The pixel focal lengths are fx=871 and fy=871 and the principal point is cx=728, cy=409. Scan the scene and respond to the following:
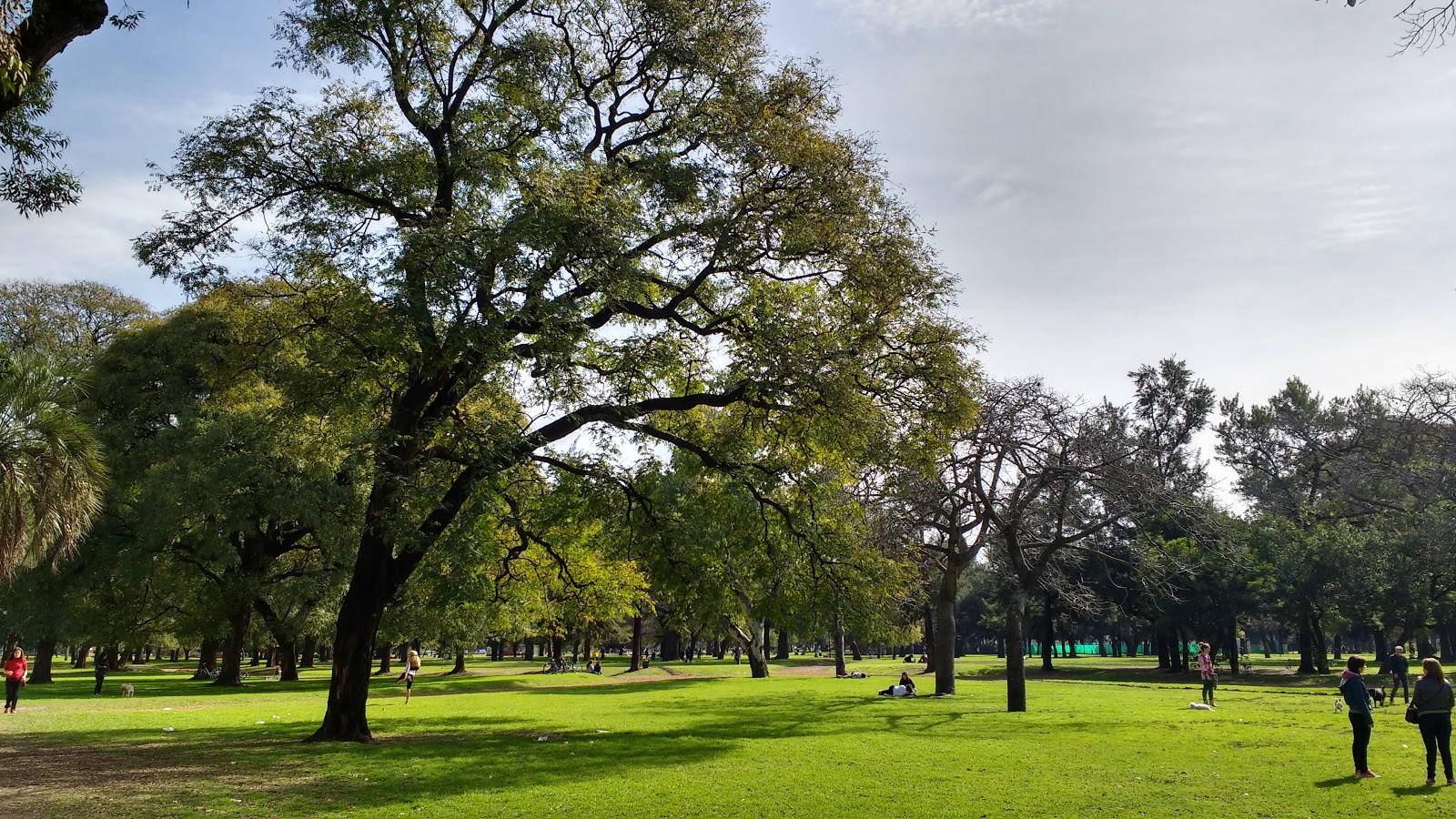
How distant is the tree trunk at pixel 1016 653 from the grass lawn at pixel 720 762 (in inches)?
33.0

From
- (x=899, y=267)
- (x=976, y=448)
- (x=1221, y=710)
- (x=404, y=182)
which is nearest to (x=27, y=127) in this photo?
(x=404, y=182)

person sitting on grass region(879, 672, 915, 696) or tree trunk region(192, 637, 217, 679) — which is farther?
tree trunk region(192, 637, 217, 679)

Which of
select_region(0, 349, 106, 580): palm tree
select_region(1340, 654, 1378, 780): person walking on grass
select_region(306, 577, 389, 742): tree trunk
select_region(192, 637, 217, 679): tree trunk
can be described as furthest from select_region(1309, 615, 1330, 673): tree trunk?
select_region(192, 637, 217, 679): tree trunk

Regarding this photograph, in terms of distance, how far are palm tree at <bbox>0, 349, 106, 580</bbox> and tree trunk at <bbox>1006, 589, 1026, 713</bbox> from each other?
68.4ft

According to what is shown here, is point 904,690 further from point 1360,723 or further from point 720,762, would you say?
point 1360,723

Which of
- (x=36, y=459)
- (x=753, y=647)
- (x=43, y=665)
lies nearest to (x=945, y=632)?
(x=753, y=647)

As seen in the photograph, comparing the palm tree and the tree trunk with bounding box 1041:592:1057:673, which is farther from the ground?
the palm tree

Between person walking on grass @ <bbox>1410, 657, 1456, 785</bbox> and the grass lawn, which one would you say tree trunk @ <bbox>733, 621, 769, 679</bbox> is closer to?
the grass lawn

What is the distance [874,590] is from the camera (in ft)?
62.5

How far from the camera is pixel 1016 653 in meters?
23.1

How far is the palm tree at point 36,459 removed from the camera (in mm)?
14727

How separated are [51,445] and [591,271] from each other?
9.86 metres

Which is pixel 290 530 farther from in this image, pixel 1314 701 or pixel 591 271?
pixel 1314 701

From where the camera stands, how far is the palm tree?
1473cm
